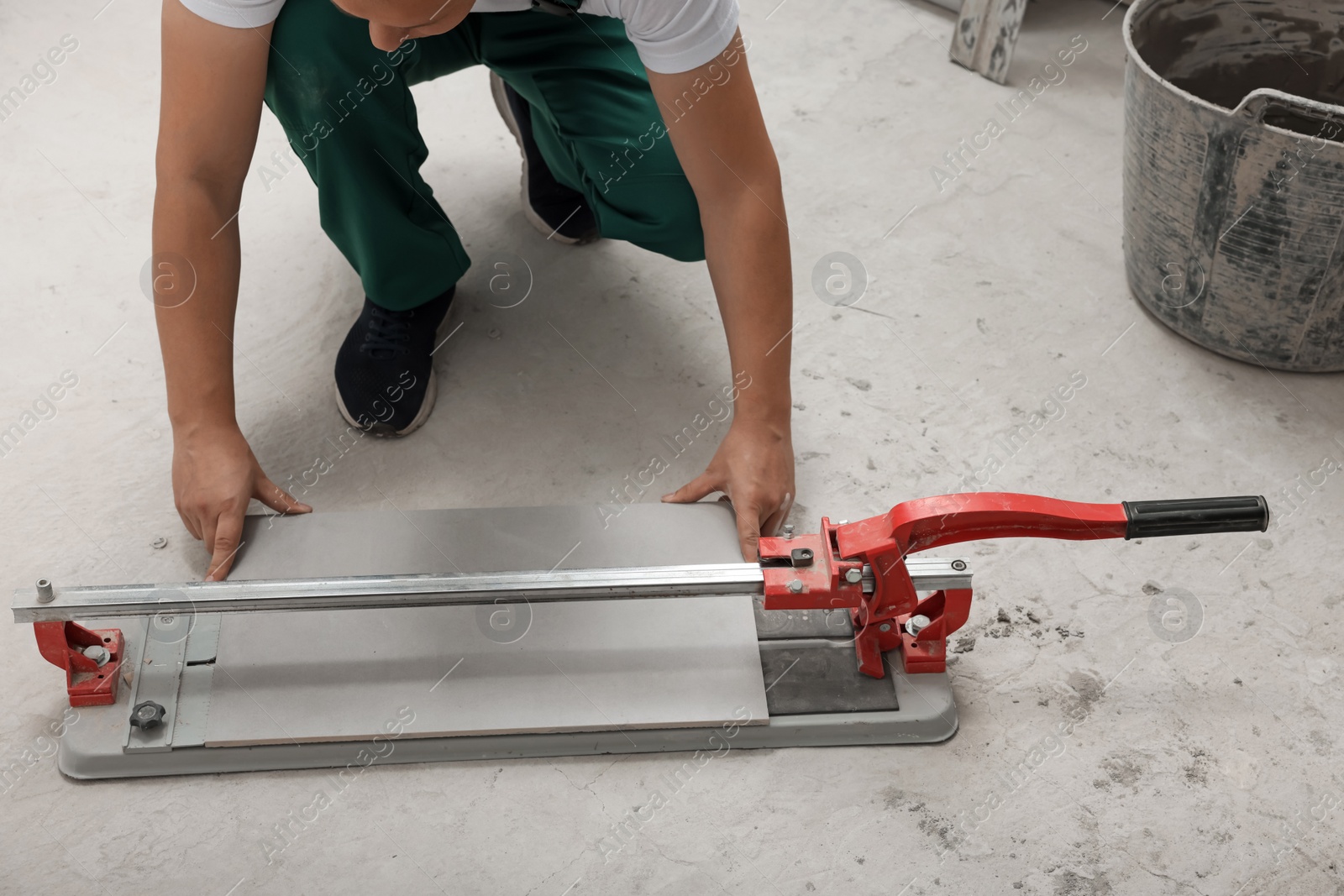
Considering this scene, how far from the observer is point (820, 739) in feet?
4.49

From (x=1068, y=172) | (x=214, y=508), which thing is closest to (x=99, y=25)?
(x=214, y=508)

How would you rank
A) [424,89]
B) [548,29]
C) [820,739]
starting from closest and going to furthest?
[820,739] < [548,29] < [424,89]

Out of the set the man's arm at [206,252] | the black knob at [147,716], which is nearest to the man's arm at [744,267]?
the man's arm at [206,252]

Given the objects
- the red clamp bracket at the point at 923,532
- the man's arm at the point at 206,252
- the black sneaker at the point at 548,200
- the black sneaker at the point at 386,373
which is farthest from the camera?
the black sneaker at the point at 548,200

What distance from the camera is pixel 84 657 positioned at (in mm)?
1353

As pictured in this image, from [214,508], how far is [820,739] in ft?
2.64

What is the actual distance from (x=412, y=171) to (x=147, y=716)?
0.82m

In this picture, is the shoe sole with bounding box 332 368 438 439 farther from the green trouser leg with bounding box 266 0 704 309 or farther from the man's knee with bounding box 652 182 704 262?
the man's knee with bounding box 652 182 704 262

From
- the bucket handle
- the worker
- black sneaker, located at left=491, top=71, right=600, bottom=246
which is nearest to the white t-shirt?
the worker

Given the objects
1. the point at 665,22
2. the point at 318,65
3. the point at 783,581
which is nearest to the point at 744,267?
the point at 665,22

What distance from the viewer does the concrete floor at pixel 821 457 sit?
4.22ft

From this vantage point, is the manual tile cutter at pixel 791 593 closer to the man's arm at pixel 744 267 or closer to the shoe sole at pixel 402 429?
the man's arm at pixel 744 267

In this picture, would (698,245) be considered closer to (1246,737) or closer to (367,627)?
(367,627)

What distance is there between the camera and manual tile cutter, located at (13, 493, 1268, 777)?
126 centimetres
